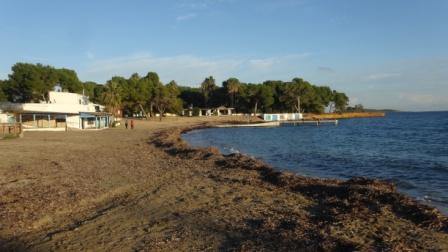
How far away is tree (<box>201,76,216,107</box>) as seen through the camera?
139 m

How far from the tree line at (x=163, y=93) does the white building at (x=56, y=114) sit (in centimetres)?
1619

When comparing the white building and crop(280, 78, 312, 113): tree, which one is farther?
crop(280, 78, 312, 113): tree

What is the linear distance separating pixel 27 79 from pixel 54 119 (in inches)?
1082

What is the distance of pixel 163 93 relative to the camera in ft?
324

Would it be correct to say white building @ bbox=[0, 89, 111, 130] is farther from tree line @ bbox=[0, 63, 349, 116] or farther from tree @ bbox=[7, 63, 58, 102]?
tree @ bbox=[7, 63, 58, 102]

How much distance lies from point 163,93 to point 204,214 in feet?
297

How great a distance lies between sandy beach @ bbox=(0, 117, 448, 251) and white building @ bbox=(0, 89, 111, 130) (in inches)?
1791

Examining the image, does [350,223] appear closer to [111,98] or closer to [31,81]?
[111,98]

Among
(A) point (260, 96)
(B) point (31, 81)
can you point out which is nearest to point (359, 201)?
(B) point (31, 81)

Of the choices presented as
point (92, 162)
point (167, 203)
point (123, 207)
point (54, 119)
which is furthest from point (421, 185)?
point (54, 119)

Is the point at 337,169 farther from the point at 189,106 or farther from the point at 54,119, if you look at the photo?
the point at 189,106

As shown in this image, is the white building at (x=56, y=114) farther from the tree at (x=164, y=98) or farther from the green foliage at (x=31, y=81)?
the tree at (x=164, y=98)

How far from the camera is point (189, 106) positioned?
14362cm

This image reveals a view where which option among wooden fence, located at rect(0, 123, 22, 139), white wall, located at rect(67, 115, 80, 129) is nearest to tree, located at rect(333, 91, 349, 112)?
white wall, located at rect(67, 115, 80, 129)
